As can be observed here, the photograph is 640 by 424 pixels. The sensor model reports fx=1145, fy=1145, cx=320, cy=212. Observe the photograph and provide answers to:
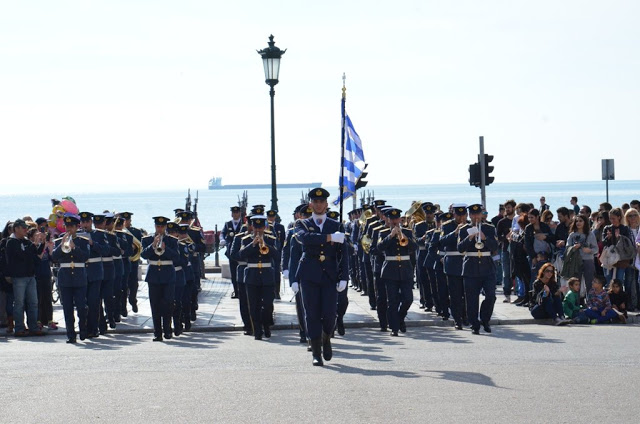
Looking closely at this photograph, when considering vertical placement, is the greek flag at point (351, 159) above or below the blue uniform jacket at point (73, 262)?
above

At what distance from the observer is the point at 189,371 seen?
12.4 metres

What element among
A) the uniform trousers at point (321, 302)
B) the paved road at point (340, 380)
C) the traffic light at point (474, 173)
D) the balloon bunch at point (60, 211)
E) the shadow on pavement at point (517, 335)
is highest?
the traffic light at point (474, 173)

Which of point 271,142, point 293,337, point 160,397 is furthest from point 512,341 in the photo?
point 271,142

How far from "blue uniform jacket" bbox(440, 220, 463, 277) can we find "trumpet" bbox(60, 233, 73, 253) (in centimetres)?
541

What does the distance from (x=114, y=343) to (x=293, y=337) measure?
2.51 meters

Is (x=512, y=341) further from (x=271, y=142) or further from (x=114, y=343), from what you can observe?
(x=271, y=142)

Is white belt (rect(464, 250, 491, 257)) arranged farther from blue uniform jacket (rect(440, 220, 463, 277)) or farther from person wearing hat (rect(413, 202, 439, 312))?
person wearing hat (rect(413, 202, 439, 312))

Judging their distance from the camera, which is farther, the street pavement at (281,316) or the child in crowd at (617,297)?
the street pavement at (281,316)

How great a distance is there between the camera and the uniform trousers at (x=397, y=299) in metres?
16.3

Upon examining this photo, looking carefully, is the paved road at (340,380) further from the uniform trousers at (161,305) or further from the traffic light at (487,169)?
the traffic light at (487,169)

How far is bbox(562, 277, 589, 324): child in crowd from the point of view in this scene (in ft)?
56.4

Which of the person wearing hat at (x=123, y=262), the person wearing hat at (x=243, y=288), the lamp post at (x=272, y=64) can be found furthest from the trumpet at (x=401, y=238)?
the lamp post at (x=272, y=64)

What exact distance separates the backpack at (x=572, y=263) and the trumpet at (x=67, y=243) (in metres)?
8.13

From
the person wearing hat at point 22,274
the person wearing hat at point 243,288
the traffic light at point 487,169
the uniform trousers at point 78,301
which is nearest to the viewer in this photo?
the uniform trousers at point 78,301
